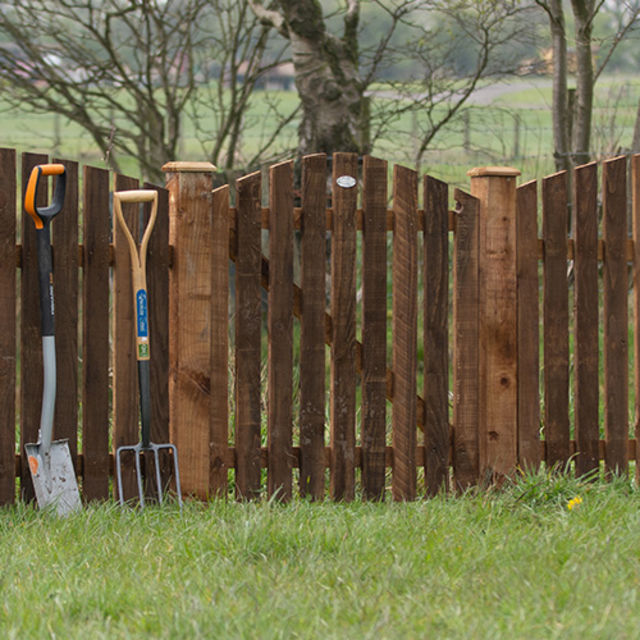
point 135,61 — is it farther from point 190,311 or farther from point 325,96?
point 190,311

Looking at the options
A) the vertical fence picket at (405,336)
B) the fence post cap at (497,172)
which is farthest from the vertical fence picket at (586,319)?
the vertical fence picket at (405,336)

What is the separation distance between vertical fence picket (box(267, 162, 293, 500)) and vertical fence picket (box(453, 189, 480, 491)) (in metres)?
0.78

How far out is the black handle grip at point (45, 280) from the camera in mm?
3625

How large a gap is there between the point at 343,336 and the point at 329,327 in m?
0.08

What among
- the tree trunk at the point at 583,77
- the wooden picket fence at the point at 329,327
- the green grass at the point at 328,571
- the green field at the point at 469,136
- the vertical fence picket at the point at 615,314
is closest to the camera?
the green grass at the point at 328,571

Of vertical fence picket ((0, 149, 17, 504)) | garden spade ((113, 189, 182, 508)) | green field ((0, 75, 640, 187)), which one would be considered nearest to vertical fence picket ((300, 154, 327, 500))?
garden spade ((113, 189, 182, 508))

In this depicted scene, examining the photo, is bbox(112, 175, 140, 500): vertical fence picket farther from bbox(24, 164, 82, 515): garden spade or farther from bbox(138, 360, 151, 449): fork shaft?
bbox(24, 164, 82, 515): garden spade

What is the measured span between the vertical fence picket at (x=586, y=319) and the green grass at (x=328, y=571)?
0.60 meters

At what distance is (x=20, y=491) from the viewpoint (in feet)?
12.7

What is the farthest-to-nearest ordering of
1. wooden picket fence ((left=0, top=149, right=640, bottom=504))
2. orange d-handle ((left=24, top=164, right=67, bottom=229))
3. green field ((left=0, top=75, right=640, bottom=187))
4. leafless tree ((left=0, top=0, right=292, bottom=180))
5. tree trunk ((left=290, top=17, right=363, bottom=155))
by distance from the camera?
1. green field ((left=0, top=75, right=640, bottom=187))
2. leafless tree ((left=0, top=0, right=292, bottom=180))
3. tree trunk ((left=290, top=17, right=363, bottom=155))
4. wooden picket fence ((left=0, top=149, right=640, bottom=504))
5. orange d-handle ((left=24, top=164, right=67, bottom=229))

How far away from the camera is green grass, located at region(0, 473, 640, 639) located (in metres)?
2.43

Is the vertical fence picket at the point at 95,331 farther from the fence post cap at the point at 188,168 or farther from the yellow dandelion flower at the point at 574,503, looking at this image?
the yellow dandelion flower at the point at 574,503

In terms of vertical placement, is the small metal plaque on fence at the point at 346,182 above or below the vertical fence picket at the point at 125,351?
above

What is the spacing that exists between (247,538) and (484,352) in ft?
5.39
